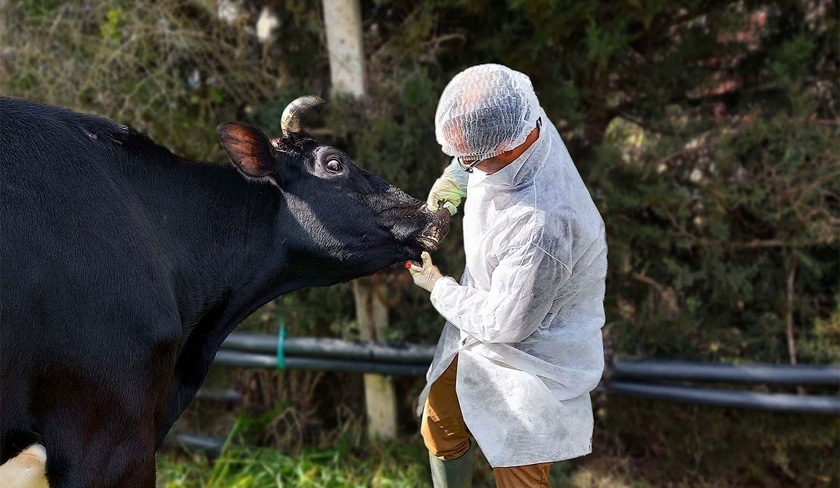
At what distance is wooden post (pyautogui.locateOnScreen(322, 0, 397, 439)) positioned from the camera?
492 cm

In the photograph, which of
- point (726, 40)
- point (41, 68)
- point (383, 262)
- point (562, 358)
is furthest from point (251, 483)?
point (726, 40)

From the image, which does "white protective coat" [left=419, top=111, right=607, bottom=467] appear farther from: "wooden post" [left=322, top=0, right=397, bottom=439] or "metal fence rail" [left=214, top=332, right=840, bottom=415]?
"wooden post" [left=322, top=0, right=397, bottom=439]

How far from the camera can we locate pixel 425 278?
3.26 metres

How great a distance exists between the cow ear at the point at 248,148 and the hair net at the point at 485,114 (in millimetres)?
749

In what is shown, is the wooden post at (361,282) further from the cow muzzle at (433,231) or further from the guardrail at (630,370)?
the cow muzzle at (433,231)

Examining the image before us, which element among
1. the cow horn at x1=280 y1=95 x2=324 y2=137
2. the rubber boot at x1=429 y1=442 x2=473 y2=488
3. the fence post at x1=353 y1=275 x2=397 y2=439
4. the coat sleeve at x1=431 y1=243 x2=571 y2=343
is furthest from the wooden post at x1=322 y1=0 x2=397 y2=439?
the coat sleeve at x1=431 y1=243 x2=571 y2=343

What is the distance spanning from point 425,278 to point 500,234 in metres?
0.38

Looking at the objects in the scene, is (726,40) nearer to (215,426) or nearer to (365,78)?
(365,78)

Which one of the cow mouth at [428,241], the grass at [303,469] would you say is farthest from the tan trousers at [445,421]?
the grass at [303,469]

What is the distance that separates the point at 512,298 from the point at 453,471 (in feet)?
3.13

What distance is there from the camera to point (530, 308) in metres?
2.98

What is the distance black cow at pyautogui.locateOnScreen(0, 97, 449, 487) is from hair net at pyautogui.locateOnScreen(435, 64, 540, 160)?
50 cm

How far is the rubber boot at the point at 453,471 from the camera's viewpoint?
3.50 metres

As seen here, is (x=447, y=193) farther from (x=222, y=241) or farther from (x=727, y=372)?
(x=727, y=372)
